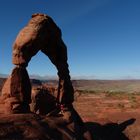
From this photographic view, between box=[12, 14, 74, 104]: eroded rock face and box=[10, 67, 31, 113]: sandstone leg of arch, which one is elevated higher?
box=[12, 14, 74, 104]: eroded rock face

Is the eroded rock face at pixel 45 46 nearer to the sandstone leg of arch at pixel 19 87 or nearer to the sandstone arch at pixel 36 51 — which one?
the sandstone arch at pixel 36 51

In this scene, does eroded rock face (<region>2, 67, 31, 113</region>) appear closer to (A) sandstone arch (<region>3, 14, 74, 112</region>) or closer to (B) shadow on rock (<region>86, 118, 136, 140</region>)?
(A) sandstone arch (<region>3, 14, 74, 112</region>)

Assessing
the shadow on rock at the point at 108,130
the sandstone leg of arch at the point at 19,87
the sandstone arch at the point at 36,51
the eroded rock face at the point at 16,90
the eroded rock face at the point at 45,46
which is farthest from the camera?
the shadow on rock at the point at 108,130

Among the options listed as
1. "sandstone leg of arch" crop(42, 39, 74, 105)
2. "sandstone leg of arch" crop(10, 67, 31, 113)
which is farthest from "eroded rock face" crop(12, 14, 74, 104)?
"sandstone leg of arch" crop(10, 67, 31, 113)

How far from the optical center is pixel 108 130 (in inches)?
917

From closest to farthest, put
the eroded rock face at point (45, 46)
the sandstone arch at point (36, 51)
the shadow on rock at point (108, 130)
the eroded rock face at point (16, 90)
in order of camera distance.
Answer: the eroded rock face at point (16, 90)
the sandstone arch at point (36, 51)
the eroded rock face at point (45, 46)
the shadow on rock at point (108, 130)

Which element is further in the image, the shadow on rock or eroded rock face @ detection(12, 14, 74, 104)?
the shadow on rock

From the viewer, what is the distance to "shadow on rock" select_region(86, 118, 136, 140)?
2209cm

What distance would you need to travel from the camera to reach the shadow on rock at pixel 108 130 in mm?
22094

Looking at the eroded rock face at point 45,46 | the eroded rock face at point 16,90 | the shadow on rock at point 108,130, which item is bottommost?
the shadow on rock at point 108,130

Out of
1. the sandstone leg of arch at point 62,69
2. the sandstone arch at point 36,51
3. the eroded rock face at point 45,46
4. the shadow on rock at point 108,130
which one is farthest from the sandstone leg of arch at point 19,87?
the shadow on rock at point 108,130

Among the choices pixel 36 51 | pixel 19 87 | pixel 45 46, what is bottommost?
pixel 19 87

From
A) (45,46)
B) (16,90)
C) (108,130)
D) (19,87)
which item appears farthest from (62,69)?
(108,130)

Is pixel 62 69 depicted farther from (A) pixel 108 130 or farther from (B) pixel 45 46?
(A) pixel 108 130
